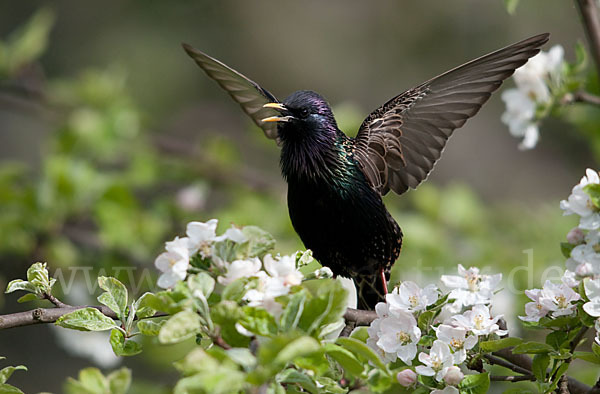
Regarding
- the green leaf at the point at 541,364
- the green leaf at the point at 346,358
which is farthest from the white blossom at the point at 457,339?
the green leaf at the point at 346,358

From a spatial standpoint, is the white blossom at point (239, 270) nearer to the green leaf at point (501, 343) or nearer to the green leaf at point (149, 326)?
the green leaf at point (149, 326)

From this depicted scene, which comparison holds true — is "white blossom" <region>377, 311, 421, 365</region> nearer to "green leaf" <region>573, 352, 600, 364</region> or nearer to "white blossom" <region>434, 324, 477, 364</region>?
"white blossom" <region>434, 324, 477, 364</region>

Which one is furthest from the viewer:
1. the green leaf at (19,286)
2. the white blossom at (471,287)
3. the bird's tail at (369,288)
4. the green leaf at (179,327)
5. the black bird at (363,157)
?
the bird's tail at (369,288)

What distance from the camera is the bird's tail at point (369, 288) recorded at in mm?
2268

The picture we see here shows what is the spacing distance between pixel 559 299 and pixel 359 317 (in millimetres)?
374

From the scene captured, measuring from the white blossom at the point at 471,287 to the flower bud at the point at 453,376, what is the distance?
6.0 inches

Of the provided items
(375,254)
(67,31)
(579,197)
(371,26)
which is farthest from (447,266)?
(67,31)

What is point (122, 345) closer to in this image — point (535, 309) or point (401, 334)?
point (401, 334)

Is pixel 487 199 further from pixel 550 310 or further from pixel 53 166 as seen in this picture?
pixel 550 310

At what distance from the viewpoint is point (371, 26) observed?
8258 millimetres

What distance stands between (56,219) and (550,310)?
249cm

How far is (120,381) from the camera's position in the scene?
1082mm

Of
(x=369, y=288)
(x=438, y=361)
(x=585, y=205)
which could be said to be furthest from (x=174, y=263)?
(x=369, y=288)

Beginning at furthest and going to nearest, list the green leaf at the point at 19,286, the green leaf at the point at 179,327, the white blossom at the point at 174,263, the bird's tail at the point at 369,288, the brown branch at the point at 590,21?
1. the bird's tail at the point at 369,288
2. the brown branch at the point at 590,21
3. the green leaf at the point at 19,286
4. the white blossom at the point at 174,263
5. the green leaf at the point at 179,327
